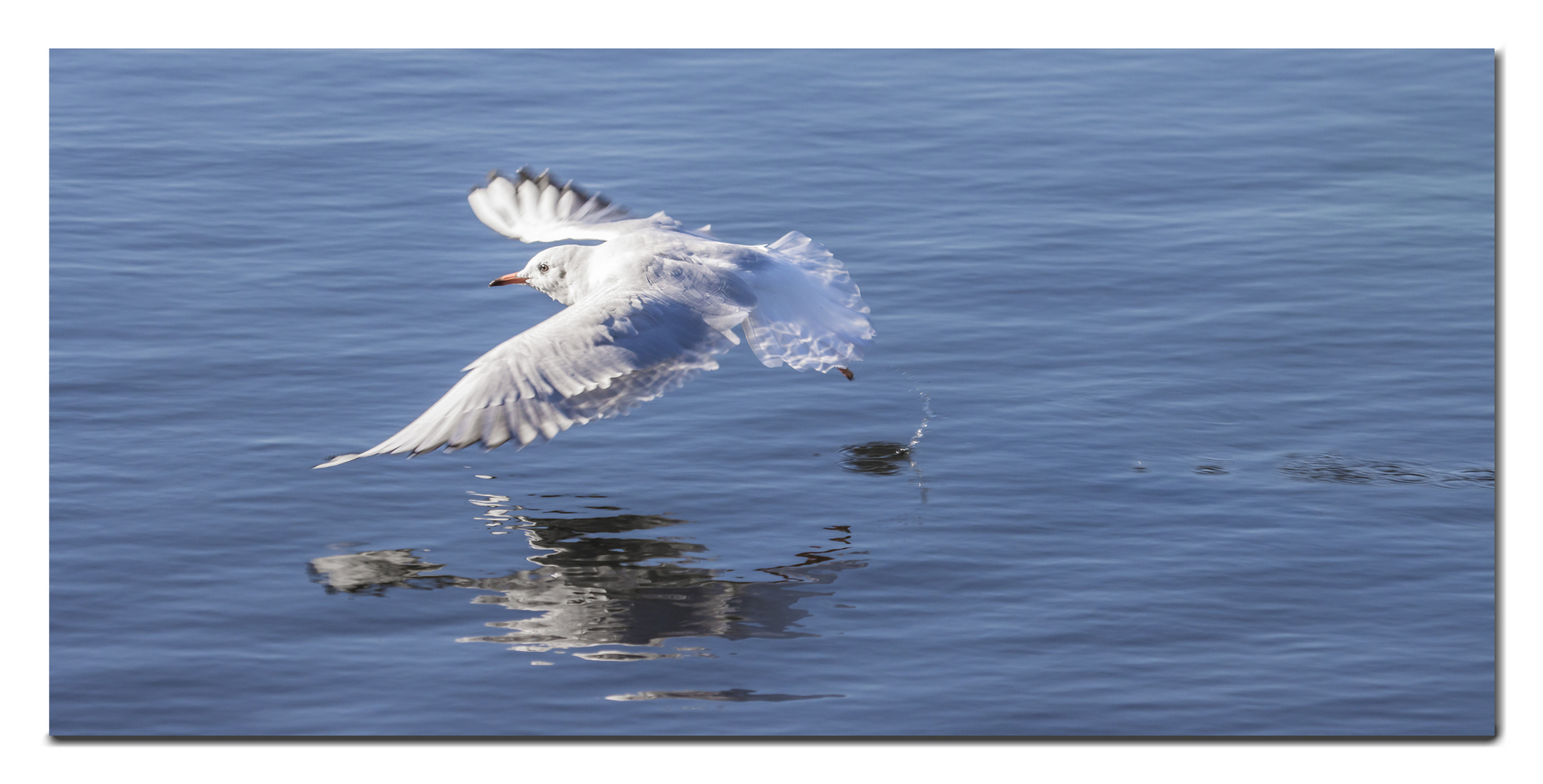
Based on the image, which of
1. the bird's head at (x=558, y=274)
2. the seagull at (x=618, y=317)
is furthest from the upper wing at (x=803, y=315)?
the bird's head at (x=558, y=274)

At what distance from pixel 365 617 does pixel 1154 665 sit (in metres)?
2.48

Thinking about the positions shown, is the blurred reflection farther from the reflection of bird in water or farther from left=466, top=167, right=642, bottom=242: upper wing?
left=466, top=167, right=642, bottom=242: upper wing

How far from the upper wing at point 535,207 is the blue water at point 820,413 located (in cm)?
48

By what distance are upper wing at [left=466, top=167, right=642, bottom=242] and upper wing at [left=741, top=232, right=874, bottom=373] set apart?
0.91 meters

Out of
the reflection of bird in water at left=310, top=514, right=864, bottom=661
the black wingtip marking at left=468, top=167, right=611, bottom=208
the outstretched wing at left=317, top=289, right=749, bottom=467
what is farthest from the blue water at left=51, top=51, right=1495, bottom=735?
the outstretched wing at left=317, top=289, right=749, bottom=467

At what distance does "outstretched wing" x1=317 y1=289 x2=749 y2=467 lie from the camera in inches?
251

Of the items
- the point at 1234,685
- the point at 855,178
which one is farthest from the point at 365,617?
the point at 855,178

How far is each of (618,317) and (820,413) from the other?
1633 millimetres

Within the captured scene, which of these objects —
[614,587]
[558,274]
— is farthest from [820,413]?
[614,587]

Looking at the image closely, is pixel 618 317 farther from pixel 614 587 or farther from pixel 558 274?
pixel 558 274

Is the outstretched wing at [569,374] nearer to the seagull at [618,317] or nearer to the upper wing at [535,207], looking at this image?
the seagull at [618,317]

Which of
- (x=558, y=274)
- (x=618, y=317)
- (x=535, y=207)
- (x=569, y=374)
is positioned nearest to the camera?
(x=569, y=374)

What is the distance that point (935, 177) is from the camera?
9.80 m

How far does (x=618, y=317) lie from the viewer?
6.75 metres
